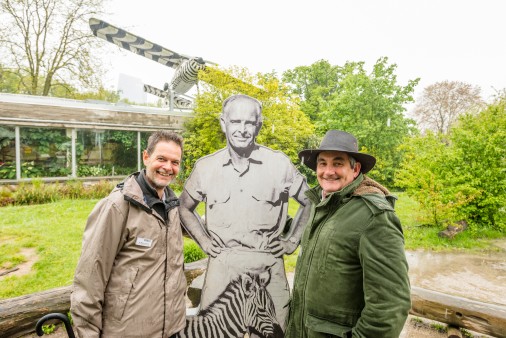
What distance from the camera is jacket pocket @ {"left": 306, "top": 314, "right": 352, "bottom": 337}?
188 cm

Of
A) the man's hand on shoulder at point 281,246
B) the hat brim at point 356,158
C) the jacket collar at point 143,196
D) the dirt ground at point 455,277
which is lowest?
the dirt ground at point 455,277

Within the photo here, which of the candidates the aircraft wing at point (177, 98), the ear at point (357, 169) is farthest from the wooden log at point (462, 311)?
the aircraft wing at point (177, 98)

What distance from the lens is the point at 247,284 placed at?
294 centimetres

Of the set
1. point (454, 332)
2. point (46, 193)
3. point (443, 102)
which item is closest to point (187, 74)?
point (46, 193)

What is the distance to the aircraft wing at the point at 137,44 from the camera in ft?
51.2

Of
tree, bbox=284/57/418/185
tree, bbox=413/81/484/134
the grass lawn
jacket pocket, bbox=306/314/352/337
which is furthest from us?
tree, bbox=413/81/484/134

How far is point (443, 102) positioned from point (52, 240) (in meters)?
34.6

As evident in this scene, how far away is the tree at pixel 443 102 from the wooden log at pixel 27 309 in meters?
32.8

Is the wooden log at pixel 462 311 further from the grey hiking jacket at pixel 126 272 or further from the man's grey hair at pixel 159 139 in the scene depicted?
the man's grey hair at pixel 159 139

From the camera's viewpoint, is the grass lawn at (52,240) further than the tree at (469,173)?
No

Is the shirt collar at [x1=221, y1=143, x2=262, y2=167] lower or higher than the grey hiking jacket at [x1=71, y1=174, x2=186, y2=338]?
higher

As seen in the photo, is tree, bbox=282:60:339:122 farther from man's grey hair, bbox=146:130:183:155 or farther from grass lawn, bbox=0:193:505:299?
man's grey hair, bbox=146:130:183:155

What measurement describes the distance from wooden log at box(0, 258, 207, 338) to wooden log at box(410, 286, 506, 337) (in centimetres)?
434

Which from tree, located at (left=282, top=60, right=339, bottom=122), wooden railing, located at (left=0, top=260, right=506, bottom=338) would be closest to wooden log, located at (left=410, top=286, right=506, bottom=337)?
wooden railing, located at (left=0, top=260, right=506, bottom=338)
